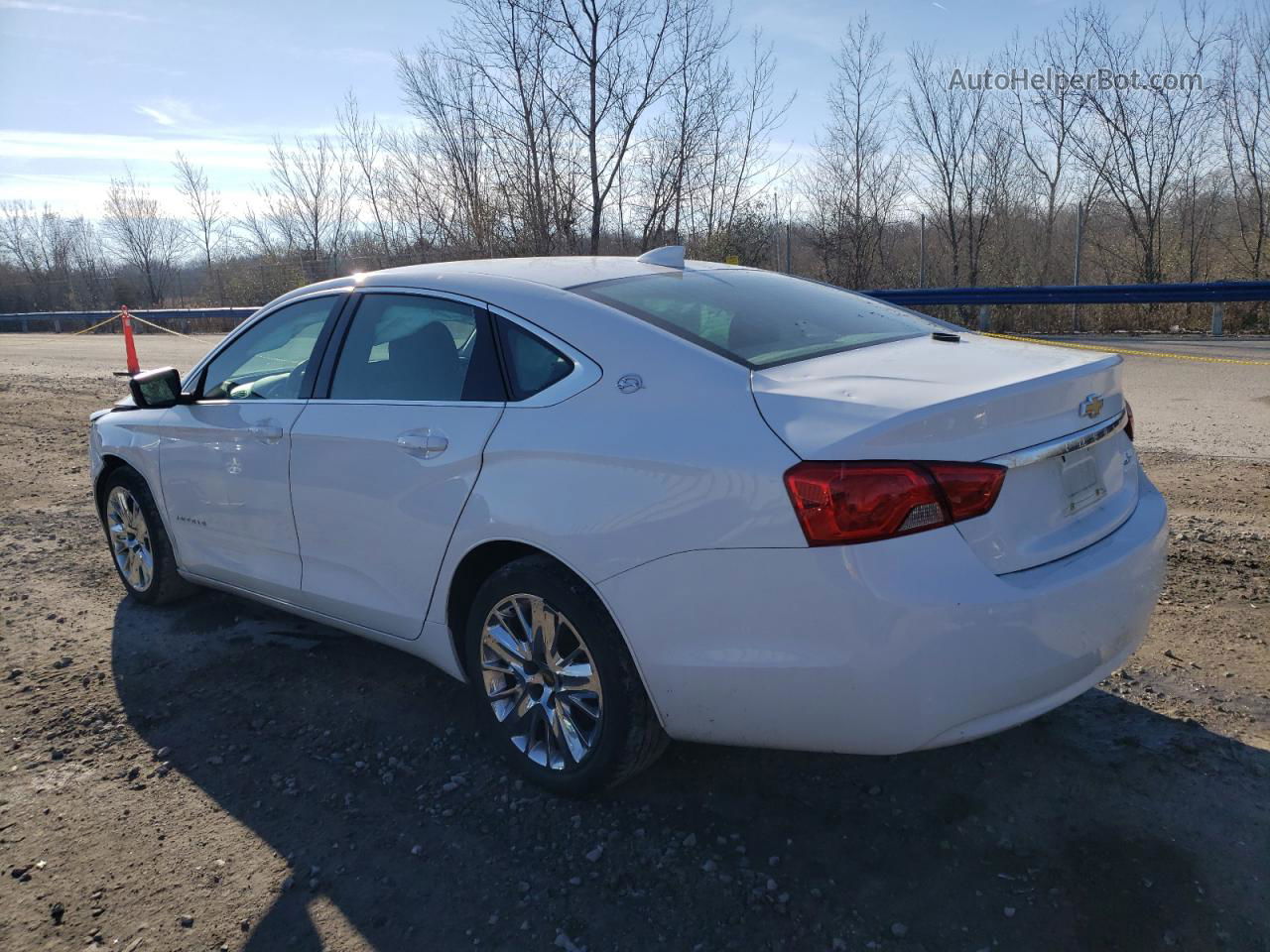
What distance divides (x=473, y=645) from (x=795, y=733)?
1217 millimetres

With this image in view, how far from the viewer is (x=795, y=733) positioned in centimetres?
263

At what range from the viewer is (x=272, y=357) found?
4461 mm

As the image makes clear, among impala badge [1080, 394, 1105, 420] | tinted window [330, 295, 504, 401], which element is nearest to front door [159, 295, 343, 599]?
tinted window [330, 295, 504, 401]

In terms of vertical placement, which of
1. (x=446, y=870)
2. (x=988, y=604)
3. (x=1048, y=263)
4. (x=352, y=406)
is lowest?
(x=446, y=870)

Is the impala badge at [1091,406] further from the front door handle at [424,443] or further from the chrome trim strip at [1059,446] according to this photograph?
the front door handle at [424,443]

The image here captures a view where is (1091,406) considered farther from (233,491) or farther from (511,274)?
(233,491)

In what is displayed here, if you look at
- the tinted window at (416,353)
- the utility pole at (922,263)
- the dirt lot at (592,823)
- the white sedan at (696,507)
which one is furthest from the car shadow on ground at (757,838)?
the utility pole at (922,263)

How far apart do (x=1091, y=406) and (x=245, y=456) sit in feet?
10.8

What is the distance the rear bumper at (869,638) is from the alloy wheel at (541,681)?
0.29 m

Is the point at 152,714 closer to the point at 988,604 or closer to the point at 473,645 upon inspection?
the point at 473,645

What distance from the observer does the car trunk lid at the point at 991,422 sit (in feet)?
8.05

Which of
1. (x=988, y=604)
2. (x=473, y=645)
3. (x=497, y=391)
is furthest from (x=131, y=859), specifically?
(x=988, y=604)

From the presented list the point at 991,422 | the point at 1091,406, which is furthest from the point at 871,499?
the point at 1091,406

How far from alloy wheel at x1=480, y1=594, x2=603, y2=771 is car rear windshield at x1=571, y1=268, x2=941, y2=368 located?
1.00 metres
